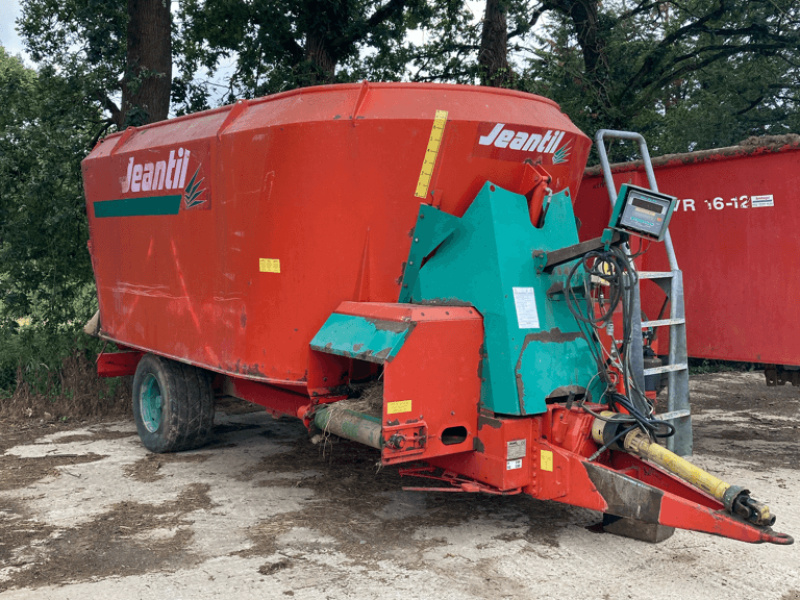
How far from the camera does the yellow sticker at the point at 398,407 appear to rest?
3936mm

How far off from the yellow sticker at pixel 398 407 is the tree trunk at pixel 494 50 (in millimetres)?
8117

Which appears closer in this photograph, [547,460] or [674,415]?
[547,460]

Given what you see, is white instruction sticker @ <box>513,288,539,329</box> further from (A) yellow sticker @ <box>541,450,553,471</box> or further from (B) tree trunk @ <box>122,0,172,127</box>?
(B) tree trunk @ <box>122,0,172,127</box>

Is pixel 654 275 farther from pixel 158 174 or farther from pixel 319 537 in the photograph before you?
pixel 158 174

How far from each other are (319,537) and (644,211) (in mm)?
2616

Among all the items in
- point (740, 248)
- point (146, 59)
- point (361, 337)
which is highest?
point (146, 59)

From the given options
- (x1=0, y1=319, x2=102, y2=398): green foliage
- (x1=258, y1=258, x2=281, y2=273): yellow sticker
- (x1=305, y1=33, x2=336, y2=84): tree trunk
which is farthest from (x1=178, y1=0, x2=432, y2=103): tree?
(x1=258, y1=258, x2=281, y2=273): yellow sticker

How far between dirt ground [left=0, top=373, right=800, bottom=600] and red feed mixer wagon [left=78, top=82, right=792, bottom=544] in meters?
0.33

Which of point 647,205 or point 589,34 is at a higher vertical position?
point 589,34

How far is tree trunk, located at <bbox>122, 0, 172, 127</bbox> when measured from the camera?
891 cm

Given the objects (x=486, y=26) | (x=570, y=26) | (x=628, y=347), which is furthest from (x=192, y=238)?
(x=570, y=26)

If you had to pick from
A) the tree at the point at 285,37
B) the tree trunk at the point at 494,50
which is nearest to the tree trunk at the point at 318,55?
the tree at the point at 285,37

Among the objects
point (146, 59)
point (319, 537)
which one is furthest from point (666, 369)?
point (146, 59)

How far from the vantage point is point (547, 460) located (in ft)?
13.5
